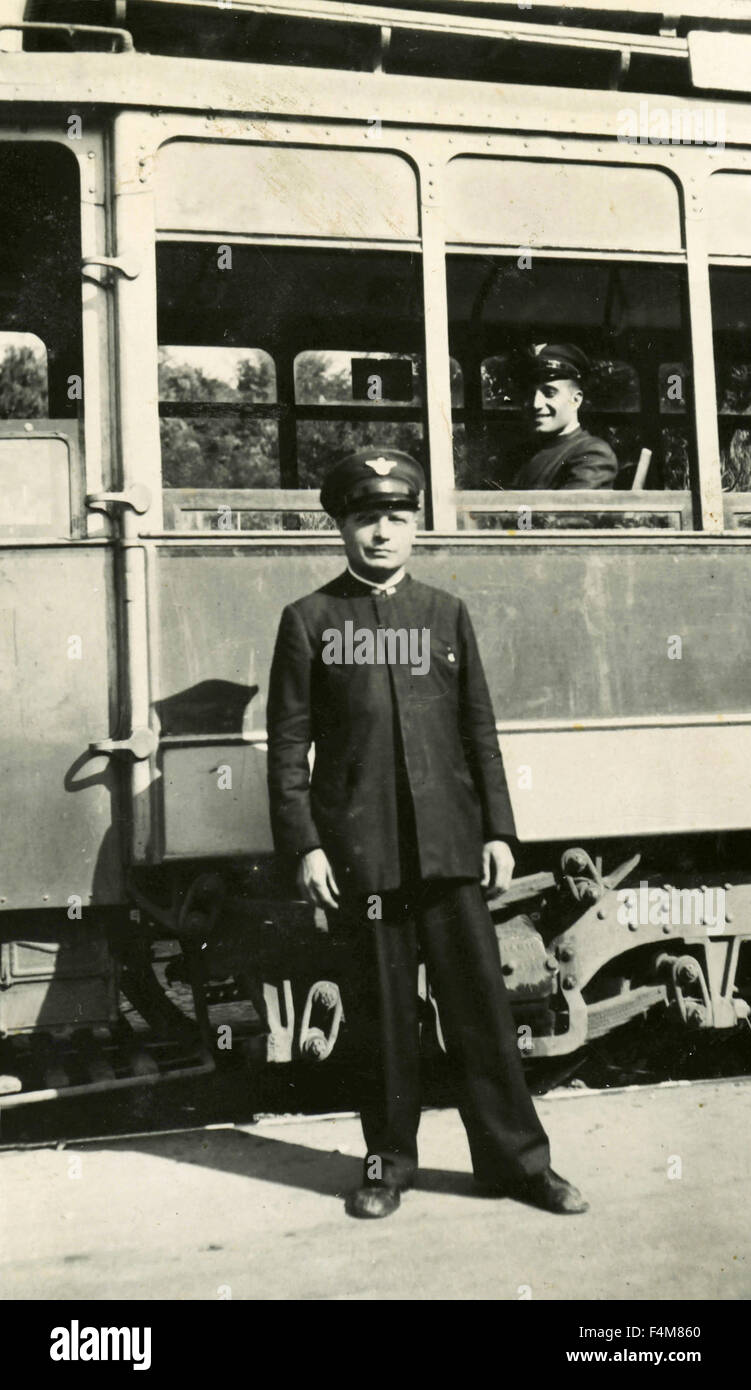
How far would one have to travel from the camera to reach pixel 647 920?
4785 millimetres

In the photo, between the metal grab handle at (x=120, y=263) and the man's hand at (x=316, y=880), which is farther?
the metal grab handle at (x=120, y=263)

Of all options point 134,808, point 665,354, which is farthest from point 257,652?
point 665,354

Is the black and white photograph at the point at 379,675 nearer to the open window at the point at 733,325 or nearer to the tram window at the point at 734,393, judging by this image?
the open window at the point at 733,325

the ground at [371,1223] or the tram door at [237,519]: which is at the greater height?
the tram door at [237,519]

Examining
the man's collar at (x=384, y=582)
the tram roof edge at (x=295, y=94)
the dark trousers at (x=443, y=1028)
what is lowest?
the dark trousers at (x=443, y=1028)

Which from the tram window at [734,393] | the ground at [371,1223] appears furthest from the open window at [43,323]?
the tram window at [734,393]

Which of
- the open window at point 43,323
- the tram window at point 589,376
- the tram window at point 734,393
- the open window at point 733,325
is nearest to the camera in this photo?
the open window at point 43,323

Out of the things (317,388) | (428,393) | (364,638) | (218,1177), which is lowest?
(218,1177)

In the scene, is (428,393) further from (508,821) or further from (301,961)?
(301,961)

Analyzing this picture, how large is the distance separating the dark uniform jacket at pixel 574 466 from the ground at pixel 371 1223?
1.98 metres

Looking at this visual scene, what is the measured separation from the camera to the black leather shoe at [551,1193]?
3.57 m

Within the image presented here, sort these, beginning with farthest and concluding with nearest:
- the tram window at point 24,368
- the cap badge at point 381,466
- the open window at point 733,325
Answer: the tram window at point 24,368 < the open window at point 733,325 < the cap badge at point 381,466

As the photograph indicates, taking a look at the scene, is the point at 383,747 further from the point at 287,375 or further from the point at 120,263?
the point at 287,375

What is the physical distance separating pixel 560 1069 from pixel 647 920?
79 cm
